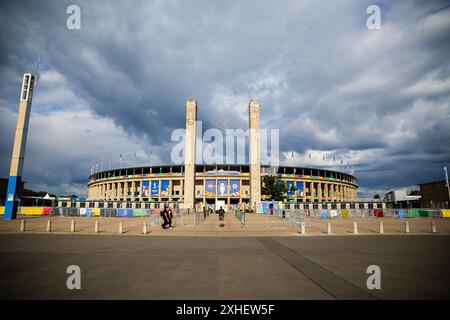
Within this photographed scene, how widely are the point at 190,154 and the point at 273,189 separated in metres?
30.0

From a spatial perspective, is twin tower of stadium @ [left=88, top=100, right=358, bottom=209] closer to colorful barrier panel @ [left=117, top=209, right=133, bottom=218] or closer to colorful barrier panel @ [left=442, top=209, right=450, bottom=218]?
colorful barrier panel @ [left=117, top=209, right=133, bottom=218]

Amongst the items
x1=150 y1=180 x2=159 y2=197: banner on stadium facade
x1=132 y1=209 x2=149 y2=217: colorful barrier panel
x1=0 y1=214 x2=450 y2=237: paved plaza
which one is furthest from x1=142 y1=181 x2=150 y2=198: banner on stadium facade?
x1=0 y1=214 x2=450 y2=237: paved plaza

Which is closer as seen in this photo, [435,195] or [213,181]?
[435,195]

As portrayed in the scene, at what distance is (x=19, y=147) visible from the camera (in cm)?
3078

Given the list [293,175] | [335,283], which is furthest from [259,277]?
[293,175]

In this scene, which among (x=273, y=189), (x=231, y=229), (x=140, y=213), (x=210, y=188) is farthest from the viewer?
(x=210, y=188)

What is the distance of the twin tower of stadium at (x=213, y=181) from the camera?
7431 cm

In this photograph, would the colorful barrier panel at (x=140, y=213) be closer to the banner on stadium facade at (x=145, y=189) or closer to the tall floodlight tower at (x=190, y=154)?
the tall floodlight tower at (x=190, y=154)

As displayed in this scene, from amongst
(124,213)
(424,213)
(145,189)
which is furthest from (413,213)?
(145,189)

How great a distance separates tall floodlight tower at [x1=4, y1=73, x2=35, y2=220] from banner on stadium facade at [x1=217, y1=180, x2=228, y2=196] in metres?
63.5

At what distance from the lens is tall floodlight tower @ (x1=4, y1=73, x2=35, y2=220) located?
29.5 meters

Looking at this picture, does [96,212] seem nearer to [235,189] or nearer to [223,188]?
[223,188]
